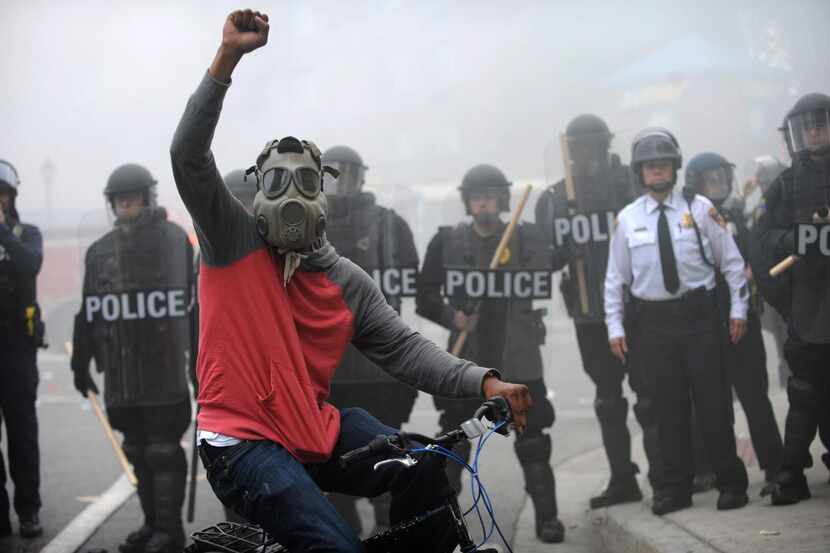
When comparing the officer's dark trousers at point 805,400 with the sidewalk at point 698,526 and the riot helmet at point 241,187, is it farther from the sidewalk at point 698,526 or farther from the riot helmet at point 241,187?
the riot helmet at point 241,187

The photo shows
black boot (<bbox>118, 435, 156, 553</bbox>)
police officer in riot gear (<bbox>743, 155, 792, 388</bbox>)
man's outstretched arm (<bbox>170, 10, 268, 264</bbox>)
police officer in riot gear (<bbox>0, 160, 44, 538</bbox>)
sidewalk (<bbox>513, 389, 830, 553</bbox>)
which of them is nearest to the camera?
man's outstretched arm (<bbox>170, 10, 268, 264</bbox>)

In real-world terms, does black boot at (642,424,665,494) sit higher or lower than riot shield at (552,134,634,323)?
lower

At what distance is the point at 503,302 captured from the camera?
6875mm

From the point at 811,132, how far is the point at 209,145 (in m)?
3.63

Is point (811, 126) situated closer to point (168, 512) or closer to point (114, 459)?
point (168, 512)

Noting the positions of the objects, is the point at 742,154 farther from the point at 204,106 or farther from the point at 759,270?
the point at 204,106

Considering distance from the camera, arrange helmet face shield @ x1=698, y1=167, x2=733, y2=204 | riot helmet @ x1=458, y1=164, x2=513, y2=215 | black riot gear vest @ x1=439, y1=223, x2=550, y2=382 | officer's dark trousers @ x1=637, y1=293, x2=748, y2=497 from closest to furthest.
Result: officer's dark trousers @ x1=637, y1=293, x2=748, y2=497, black riot gear vest @ x1=439, y1=223, x2=550, y2=382, riot helmet @ x1=458, y1=164, x2=513, y2=215, helmet face shield @ x1=698, y1=167, x2=733, y2=204

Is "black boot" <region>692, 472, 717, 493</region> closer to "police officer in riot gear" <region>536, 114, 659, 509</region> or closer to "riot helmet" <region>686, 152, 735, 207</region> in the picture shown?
"police officer in riot gear" <region>536, 114, 659, 509</region>

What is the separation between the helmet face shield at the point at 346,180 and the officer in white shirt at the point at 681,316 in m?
1.53

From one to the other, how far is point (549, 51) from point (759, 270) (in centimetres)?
4085

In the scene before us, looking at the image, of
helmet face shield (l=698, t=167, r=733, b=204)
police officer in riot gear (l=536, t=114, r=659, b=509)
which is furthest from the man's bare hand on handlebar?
helmet face shield (l=698, t=167, r=733, b=204)

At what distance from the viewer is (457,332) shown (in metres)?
6.92

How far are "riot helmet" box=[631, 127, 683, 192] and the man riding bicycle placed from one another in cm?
320

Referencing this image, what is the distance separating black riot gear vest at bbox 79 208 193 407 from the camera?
6.60 metres
